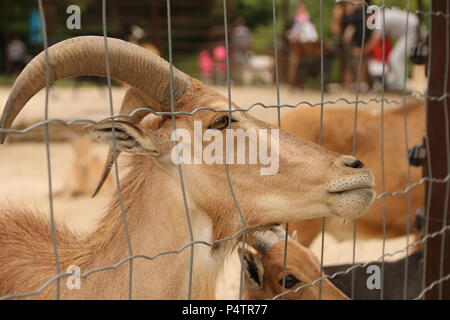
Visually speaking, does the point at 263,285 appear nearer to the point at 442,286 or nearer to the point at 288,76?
the point at 442,286

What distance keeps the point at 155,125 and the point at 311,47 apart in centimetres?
1490

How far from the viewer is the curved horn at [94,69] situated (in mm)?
2035

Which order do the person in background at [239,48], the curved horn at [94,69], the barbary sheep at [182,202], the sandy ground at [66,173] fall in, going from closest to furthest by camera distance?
the curved horn at [94,69], the barbary sheep at [182,202], the sandy ground at [66,173], the person in background at [239,48]

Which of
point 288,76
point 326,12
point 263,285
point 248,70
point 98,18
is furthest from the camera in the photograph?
point 326,12

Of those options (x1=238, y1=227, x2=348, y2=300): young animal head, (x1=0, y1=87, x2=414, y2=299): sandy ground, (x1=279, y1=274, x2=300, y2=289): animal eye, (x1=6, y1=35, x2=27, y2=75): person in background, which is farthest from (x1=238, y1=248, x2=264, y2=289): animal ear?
(x1=6, y1=35, x2=27, y2=75): person in background

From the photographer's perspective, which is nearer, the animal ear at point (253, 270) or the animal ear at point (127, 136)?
the animal ear at point (127, 136)

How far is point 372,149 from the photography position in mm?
5414

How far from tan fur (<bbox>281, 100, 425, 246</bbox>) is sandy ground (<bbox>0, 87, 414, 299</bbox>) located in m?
0.46

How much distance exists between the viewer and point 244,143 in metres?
2.45

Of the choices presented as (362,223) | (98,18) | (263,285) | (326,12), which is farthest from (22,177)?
(326,12)

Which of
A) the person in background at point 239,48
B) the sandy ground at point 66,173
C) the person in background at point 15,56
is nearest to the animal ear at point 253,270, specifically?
the sandy ground at point 66,173

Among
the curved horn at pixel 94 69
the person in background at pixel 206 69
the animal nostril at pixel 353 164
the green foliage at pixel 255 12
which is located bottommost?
the animal nostril at pixel 353 164

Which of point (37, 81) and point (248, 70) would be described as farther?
point (248, 70)

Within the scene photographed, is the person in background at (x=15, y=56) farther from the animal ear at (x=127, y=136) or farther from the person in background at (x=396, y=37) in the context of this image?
the animal ear at (x=127, y=136)
